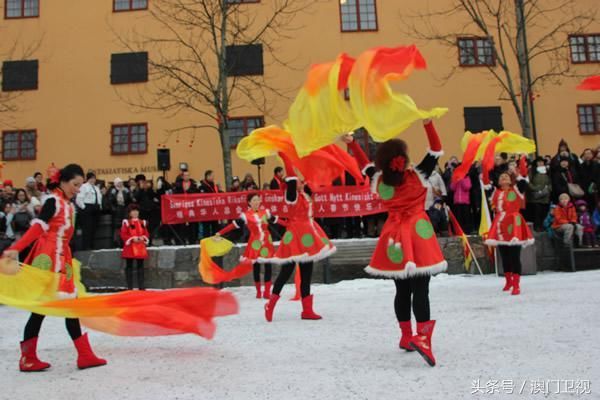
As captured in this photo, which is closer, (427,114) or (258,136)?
(427,114)

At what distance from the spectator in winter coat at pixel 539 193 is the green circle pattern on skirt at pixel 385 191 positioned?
9039 mm

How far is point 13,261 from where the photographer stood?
4984mm

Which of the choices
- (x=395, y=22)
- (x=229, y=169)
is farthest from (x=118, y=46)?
(x=395, y=22)

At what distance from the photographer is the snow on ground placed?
4.12 meters

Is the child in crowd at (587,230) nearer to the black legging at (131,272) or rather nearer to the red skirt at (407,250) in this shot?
the red skirt at (407,250)

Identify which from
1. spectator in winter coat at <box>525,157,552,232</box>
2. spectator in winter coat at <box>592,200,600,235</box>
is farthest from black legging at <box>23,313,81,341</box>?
spectator in winter coat at <box>592,200,600,235</box>

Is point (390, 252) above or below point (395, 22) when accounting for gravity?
below

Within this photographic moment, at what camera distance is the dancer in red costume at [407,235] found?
4.71m

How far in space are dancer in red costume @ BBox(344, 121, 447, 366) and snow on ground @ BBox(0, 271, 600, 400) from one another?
1.58ft

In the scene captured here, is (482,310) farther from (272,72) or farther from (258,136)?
(272,72)

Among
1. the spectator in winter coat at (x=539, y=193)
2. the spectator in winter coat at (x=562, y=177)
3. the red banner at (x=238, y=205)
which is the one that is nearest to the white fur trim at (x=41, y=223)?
the red banner at (x=238, y=205)

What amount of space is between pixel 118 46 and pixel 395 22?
36.9 ft

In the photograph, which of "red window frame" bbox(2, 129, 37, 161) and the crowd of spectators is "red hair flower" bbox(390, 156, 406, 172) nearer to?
the crowd of spectators

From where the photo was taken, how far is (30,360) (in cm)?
509
